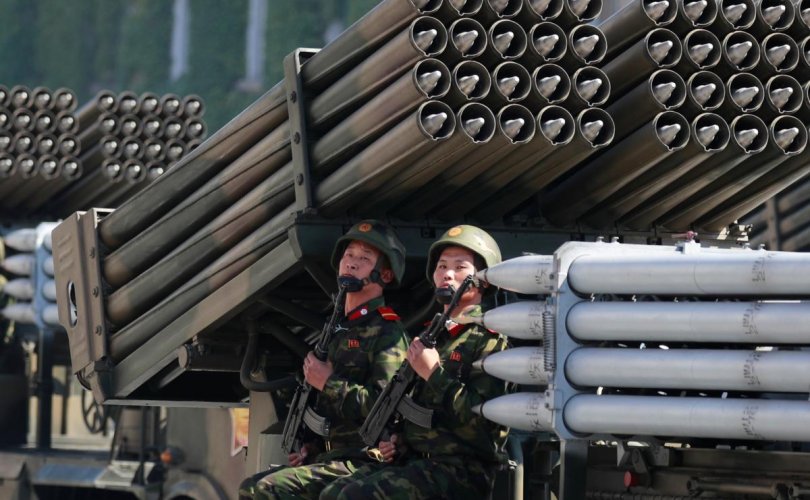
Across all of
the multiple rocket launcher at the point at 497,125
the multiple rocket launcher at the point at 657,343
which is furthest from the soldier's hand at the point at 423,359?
the multiple rocket launcher at the point at 497,125

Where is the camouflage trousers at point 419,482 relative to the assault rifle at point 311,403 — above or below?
below

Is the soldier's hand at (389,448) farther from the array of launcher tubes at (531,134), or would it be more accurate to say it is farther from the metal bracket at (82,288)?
the metal bracket at (82,288)

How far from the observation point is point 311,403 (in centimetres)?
867

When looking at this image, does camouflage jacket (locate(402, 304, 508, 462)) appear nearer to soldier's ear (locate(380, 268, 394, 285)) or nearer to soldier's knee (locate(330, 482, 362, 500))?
soldier's knee (locate(330, 482, 362, 500))

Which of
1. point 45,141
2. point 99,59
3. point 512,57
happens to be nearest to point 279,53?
point 99,59

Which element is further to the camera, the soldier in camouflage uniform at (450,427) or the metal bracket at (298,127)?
the metal bracket at (298,127)

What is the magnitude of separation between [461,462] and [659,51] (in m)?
2.11

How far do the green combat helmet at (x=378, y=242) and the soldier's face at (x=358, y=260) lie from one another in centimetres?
3

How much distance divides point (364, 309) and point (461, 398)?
0.89 meters

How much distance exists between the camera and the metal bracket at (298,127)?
8.70 metres

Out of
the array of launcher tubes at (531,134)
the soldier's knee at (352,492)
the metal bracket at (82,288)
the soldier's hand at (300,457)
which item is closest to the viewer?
the soldier's knee at (352,492)

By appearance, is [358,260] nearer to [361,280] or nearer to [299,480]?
[361,280]

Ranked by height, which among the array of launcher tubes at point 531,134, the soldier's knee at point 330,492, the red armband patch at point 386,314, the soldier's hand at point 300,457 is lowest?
the soldier's knee at point 330,492

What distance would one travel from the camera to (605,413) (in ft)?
23.3
